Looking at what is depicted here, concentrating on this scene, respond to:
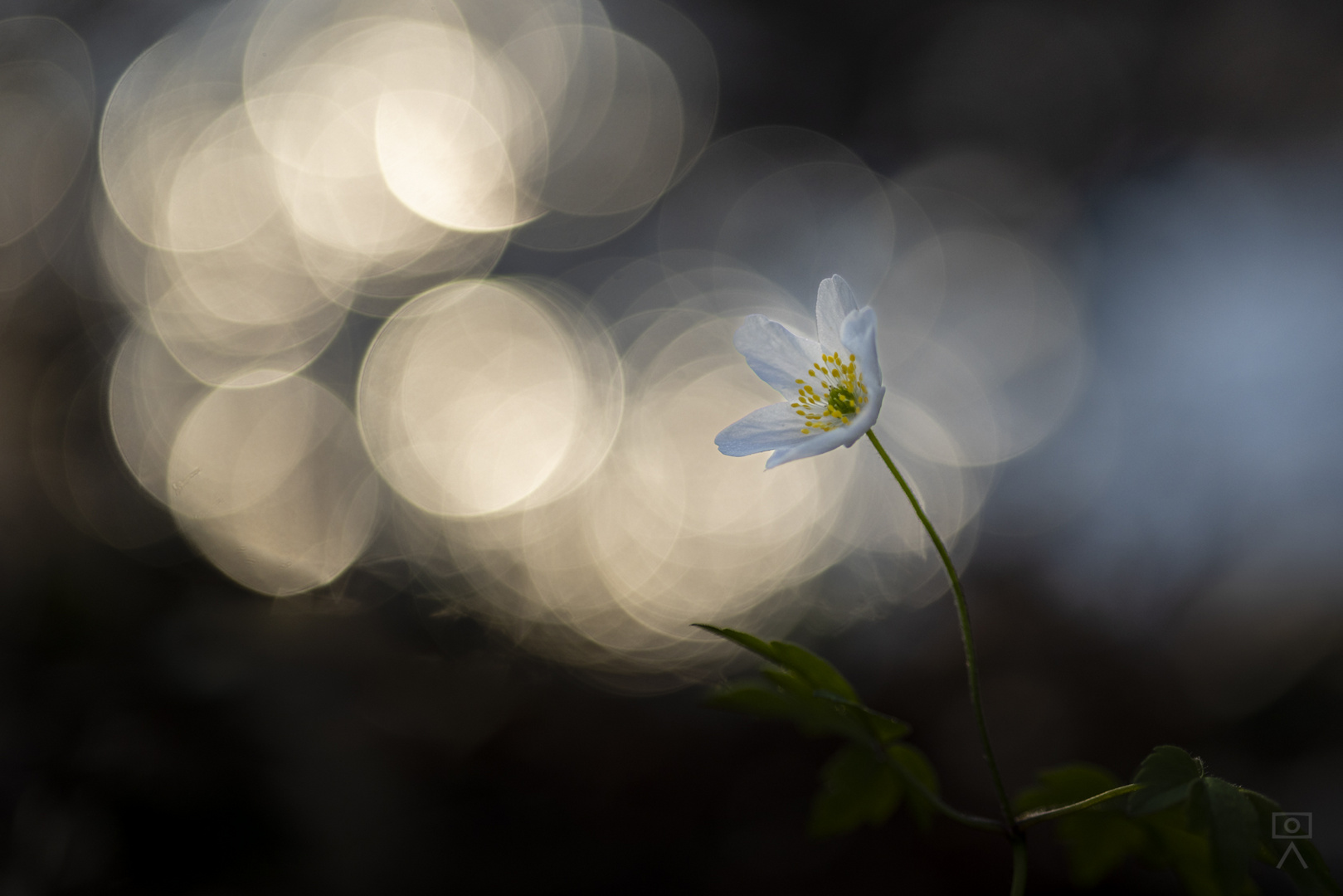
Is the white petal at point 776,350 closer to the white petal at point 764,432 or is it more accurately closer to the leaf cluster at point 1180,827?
the white petal at point 764,432

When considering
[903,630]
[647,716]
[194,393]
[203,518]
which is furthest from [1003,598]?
[194,393]

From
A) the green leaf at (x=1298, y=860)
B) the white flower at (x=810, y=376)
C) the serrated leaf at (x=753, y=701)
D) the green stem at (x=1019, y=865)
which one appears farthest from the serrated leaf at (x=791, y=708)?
the green leaf at (x=1298, y=860)

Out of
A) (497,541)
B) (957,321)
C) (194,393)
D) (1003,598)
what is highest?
(957,321)

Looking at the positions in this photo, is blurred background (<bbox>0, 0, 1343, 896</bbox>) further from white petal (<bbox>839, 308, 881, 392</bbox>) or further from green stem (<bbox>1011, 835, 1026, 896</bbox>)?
white petal (<bbox>839, 308, 881, 392</bbox>)

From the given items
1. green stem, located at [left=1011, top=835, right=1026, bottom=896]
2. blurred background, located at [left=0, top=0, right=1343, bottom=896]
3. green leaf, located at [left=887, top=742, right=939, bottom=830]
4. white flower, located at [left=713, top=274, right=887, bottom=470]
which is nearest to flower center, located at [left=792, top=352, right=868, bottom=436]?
white flower, located at [left=713, top=274, right=887, bottom=470]

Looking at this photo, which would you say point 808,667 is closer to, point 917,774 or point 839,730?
point 839,730

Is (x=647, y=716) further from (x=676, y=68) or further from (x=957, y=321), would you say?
(x=676, y=68)
